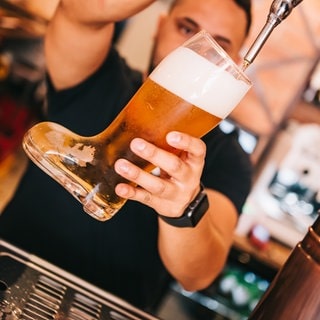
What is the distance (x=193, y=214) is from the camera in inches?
35.5

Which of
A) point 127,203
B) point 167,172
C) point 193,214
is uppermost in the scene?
point 167,172

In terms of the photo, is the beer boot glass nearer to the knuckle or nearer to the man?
the knuckle

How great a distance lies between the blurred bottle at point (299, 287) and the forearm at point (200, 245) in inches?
11.8

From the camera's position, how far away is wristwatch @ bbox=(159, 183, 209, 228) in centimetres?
90

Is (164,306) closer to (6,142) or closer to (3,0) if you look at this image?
(6,142)

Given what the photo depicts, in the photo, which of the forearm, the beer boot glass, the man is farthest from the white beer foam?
the man

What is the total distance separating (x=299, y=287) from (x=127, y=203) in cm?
79

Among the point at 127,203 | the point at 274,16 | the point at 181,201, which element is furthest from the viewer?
the point at 127,203

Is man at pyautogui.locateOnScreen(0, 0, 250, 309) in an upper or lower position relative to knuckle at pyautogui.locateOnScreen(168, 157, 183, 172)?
lower

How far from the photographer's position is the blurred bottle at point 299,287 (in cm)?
68

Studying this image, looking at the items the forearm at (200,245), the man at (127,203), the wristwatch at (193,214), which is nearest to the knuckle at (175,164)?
the wristwatch at (193,214)

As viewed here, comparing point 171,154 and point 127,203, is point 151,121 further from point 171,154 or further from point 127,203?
point 127,203

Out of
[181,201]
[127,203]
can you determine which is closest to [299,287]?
[181,201]

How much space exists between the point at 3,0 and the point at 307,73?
223cm
